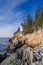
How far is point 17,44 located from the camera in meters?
69.6

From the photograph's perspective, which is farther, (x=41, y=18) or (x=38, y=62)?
(x=41, y=18)

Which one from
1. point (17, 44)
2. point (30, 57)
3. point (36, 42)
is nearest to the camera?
point (30, 57)

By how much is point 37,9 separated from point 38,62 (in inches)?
3514

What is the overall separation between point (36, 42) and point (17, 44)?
22373mm

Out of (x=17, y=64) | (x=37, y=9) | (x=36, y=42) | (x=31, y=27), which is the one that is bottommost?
(x=17, y=64)

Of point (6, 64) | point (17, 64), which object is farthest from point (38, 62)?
point (6, 64)

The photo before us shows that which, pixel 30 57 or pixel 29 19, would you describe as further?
pixel 29 19

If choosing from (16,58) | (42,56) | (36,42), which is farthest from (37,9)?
(42,56)

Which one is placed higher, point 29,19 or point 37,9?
point 37,9

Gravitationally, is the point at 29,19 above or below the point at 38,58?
above

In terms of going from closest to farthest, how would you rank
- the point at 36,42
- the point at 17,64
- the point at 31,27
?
the point at 17,64 < the point at 36,42 < the point at 31,27

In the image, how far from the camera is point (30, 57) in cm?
3095

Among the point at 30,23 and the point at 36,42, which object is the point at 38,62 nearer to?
the point at 36,42

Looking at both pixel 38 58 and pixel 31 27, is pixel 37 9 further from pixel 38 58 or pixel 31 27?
pixel 38 58
